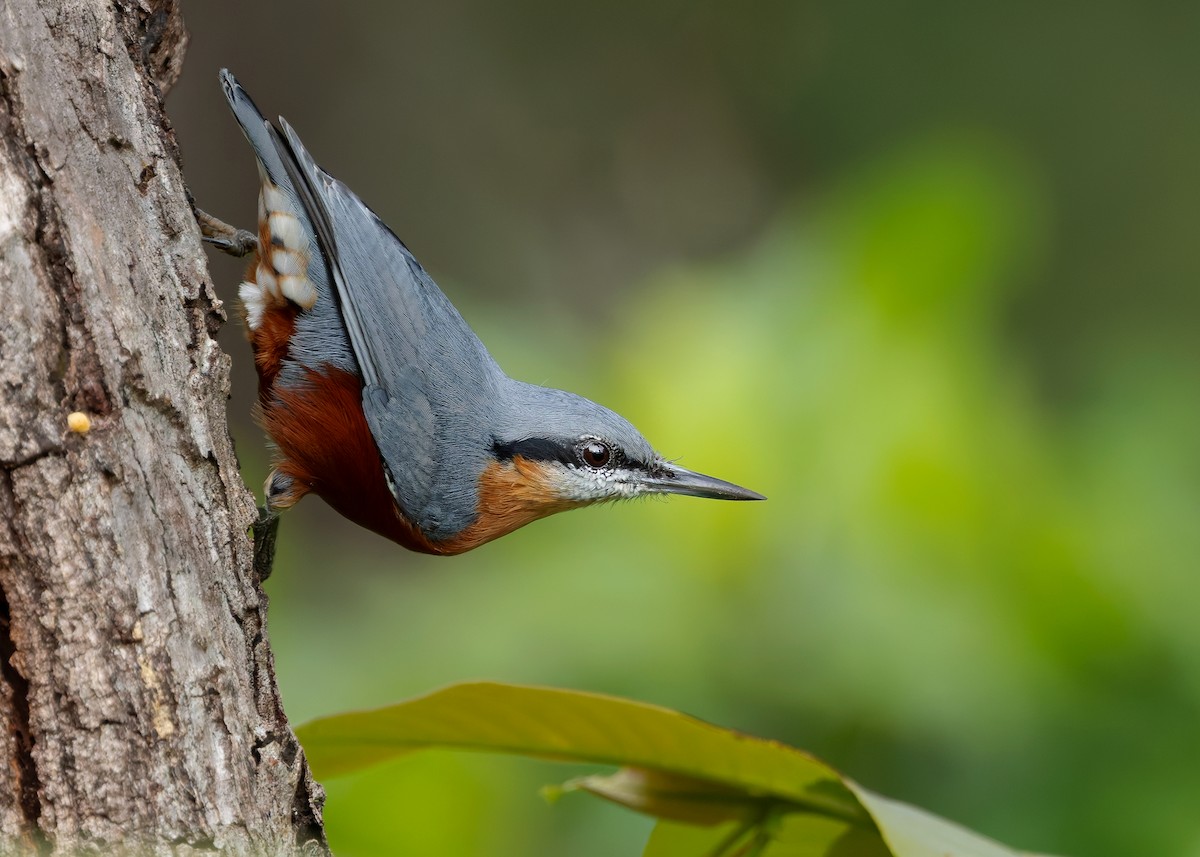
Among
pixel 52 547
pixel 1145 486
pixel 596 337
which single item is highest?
pixel 596 337

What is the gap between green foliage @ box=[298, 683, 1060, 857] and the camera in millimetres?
2215

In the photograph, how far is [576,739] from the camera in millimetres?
2393

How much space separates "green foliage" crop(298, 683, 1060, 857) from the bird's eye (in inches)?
47.4

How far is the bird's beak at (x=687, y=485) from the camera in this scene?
352cm

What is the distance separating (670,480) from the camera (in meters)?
3.58

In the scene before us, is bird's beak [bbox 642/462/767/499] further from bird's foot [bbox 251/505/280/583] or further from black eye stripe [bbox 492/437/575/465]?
bird's foot [bbox 251/505/280/583]

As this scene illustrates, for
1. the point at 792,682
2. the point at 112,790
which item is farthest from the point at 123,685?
the point at 792,682

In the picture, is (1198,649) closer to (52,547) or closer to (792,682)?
(792,682)

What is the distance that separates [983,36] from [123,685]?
29.1ft

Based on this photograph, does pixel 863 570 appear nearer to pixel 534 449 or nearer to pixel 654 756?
pixel 534 449

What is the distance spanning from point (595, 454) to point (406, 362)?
2.06 feet

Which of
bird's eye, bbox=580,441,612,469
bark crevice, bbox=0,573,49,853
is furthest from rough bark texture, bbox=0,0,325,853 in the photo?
bird's eye, bbox=580,441,612,469

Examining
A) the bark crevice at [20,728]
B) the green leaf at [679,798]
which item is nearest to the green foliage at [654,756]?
the green leaf at [679,798]

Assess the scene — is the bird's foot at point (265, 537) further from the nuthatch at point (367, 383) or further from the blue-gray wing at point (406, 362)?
the blue-gray wing at point (406, 362)
